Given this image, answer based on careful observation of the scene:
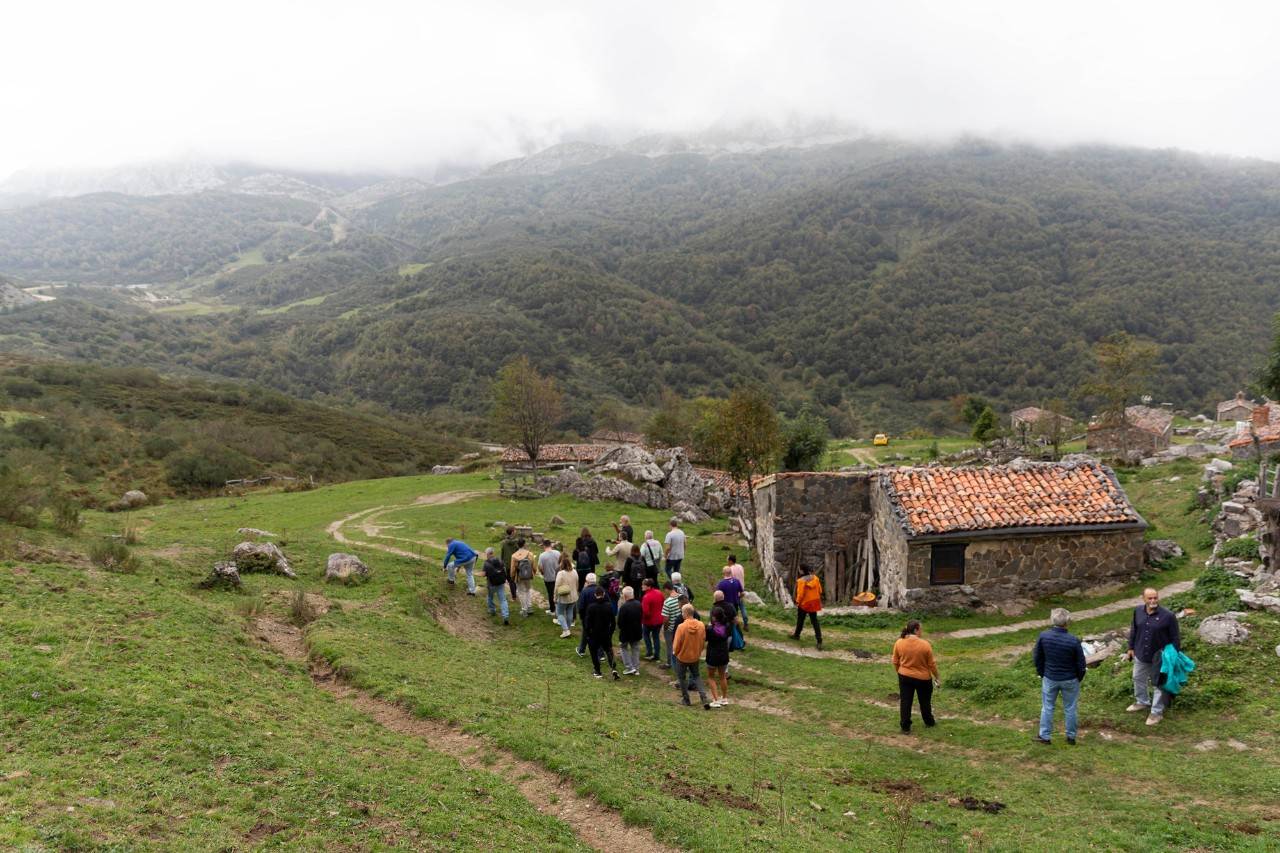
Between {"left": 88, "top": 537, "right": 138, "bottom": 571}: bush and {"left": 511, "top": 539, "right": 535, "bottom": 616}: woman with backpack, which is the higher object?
{"left": 88, "top": 537, "right": 138, "bottom": 571}: bush

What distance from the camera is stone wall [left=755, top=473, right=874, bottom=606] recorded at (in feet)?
71.4

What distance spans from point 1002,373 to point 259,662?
145 metres

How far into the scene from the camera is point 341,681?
420 inches

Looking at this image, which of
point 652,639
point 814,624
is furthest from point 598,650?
point 814,624

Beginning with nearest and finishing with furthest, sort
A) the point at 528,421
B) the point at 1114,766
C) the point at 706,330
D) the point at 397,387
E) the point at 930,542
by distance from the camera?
the point at 1114,766, the point at 930,542, the point at 528,421, the point at 397,387, the point at 706,330

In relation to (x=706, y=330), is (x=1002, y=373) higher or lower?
lower

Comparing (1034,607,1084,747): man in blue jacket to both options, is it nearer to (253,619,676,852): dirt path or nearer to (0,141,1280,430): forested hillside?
(253,619,676,852): dirt path

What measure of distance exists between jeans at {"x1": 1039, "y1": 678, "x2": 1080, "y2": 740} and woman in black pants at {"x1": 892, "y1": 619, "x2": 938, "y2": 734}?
1475 mm

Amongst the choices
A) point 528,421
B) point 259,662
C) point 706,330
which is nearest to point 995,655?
point 259,662

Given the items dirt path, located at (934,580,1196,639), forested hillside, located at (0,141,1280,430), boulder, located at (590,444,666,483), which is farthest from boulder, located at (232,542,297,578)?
forested hillside, located at (0,141,1280,430)

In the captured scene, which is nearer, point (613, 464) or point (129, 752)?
point (129, 752)

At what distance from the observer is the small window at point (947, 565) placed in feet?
58.0

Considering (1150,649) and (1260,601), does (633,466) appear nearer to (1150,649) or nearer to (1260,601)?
(1260,601)

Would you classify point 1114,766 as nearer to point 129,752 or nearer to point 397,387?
point 129,752
